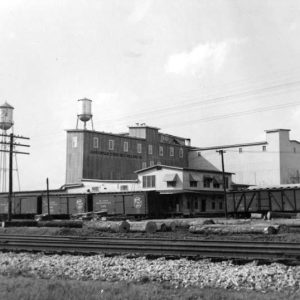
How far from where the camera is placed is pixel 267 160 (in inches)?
3204

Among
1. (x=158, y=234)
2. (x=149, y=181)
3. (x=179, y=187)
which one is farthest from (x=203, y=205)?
(x=158, y=234)

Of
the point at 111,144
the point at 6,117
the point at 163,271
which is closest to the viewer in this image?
the point at 163,271

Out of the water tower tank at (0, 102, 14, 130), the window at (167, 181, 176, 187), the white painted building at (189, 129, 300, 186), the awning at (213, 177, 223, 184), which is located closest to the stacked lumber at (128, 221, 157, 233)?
the window at (167, 181, 176, 187)

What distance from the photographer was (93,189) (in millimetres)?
68625

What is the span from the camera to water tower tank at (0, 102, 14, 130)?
78.6m

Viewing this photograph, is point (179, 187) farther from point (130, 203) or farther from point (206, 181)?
point (130, 203)

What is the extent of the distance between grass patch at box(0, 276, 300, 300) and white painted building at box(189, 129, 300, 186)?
72.2 metres

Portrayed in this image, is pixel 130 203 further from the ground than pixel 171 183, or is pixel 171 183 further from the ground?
pixel 171 183

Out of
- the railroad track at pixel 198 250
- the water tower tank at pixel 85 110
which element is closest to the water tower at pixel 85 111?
the water tower tank at pixel 85 110

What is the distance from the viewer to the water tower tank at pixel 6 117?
7862 cm

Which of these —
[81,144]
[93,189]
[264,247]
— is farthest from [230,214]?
[264,247]

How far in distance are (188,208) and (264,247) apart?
48940 mm

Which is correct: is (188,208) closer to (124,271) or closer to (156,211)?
(156,211)

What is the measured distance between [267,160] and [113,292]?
249 feet
